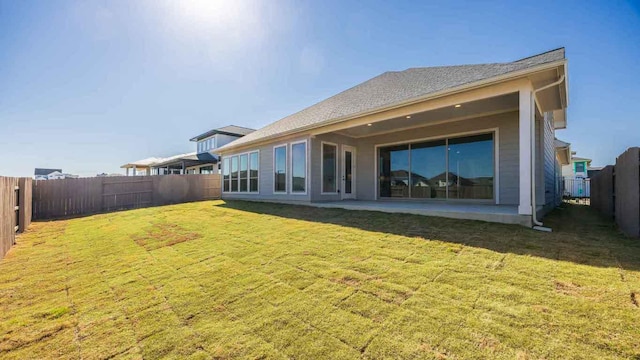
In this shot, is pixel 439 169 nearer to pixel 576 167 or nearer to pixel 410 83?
pixel 410 83

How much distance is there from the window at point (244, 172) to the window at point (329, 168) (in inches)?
180

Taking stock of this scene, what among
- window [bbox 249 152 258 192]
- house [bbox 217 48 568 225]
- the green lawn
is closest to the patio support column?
house [bbox 217 48 568 225]

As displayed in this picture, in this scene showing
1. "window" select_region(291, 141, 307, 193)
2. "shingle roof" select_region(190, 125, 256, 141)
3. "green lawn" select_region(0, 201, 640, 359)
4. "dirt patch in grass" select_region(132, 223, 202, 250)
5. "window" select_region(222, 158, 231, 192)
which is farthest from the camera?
"shingle roof" select_region(190, 125, 256, 141)

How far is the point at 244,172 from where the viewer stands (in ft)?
41.8

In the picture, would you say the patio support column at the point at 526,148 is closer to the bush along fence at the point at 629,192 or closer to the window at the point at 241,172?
the bush along fence at the point at 629,192

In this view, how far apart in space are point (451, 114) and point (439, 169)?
1.86 m

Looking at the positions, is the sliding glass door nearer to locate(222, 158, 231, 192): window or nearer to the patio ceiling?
the patio ceiling

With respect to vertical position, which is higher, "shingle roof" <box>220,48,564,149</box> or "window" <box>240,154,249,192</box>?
"shingle roof" <box>220,48,564,149</box>

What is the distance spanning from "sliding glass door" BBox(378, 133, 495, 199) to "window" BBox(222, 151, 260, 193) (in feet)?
18.5

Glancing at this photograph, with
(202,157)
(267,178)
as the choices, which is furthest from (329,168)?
(202,157)

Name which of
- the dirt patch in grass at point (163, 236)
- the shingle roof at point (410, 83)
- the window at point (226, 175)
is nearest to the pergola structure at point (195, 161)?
the window at point (226, 175)

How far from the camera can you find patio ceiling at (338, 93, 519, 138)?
6367 mm

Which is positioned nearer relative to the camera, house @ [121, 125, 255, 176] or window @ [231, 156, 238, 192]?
window @ [231, 156, 238, 192]

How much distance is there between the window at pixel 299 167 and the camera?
9578 millimetres
